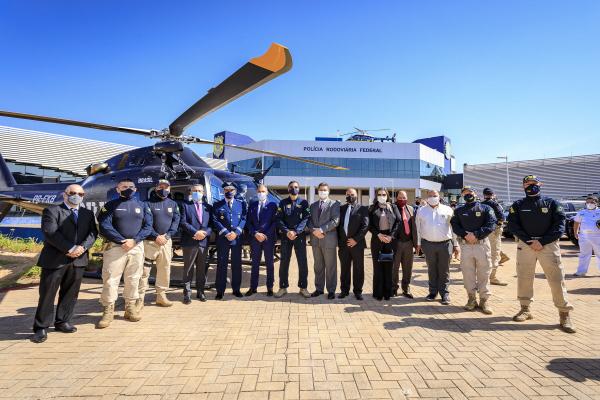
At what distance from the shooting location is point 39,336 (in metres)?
3.94

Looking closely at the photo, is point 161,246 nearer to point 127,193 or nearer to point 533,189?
point 127,193

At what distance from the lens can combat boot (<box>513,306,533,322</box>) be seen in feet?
15.5

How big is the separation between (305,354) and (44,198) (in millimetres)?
8239

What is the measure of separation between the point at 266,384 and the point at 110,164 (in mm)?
7588

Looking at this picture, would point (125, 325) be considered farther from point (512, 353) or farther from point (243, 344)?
point (512, 353)

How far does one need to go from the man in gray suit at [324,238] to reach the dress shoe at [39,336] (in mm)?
3968

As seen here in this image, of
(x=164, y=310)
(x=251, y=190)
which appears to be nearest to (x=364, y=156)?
(x=251, y=190)

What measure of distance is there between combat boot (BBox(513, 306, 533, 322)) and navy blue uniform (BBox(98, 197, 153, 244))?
225 inches

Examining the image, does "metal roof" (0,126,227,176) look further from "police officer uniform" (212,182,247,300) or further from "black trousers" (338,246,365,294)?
"black trousers" (338,246,365,294)

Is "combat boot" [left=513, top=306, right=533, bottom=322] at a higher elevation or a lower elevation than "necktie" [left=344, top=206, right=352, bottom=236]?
lower

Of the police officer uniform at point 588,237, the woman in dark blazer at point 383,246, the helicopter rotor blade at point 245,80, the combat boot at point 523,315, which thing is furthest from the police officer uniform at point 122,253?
the police officer uniform at point 588,237

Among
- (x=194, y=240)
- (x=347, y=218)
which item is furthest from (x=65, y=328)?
(x=347, y=218)

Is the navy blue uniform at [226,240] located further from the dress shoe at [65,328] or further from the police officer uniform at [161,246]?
the dress shoe at [65,328]

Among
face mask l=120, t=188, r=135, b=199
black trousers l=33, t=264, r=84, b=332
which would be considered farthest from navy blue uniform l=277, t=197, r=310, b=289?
black trousers l=33, t=264, r=84, b=332
